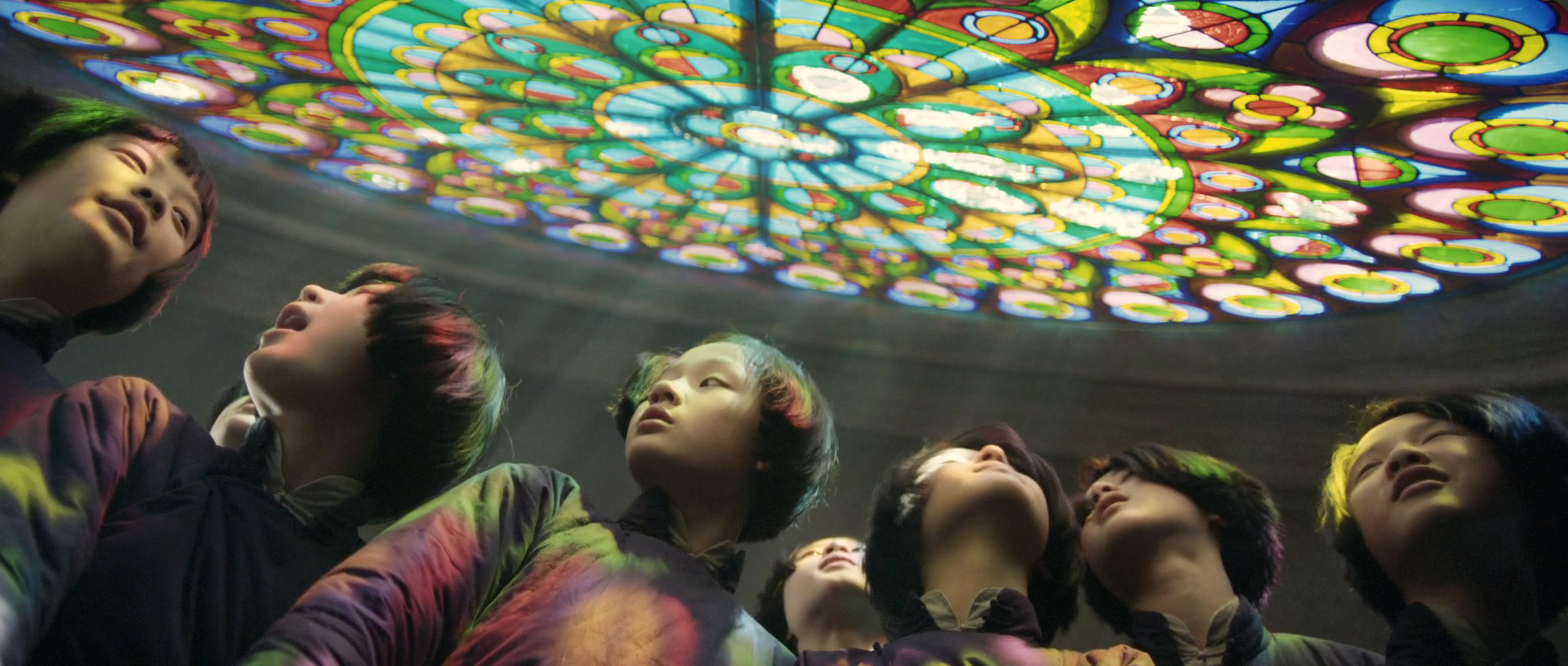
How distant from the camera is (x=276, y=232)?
659 cm

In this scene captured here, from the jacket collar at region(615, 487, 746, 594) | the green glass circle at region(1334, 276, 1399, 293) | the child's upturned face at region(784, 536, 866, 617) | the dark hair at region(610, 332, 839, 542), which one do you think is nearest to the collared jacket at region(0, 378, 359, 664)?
the jacket collar at region(615, 487, 746, 594)

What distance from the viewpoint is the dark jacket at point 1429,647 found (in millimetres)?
1849

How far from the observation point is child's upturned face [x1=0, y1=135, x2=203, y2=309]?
5.92ft

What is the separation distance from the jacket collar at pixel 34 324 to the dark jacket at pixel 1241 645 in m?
1.97

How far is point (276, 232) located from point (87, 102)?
4.87m

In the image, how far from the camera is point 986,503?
7.38 feet

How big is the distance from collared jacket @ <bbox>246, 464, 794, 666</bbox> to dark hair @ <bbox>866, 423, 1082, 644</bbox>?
37 cm

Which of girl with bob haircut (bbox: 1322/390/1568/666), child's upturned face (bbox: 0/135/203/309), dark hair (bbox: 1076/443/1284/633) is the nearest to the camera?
child's upturned face (bbox: 0/135/203/309)

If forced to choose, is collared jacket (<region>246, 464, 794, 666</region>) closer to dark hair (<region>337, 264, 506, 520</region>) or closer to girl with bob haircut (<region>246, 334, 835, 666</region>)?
girl with bob haircut (<region>246, 334, 835, 666</region>)

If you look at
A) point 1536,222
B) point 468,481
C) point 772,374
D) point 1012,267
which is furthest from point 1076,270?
point 468,481

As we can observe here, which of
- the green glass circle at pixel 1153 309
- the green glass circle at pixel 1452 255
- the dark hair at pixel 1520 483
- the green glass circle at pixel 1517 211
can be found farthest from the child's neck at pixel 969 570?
the green glass circle at pixel 1153 309

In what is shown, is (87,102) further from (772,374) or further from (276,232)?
(276,232)

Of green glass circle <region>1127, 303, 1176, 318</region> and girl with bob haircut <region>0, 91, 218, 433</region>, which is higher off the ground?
girl with bob haircut <region>0, 91, 218, 433</region>

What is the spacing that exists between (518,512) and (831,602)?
4.14 feet
